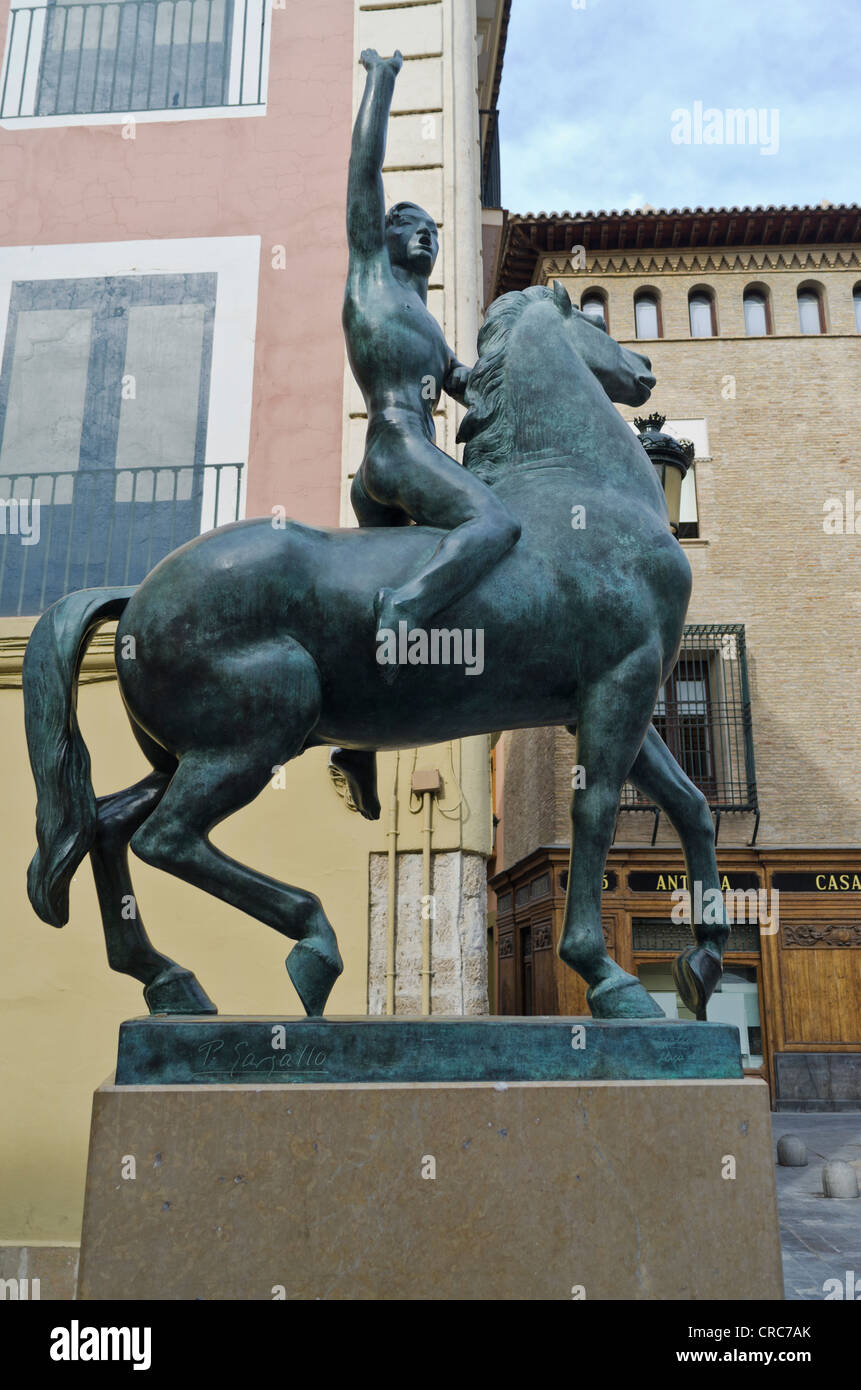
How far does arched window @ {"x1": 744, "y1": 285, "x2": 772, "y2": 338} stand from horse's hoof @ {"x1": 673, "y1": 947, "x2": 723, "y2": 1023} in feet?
67.5

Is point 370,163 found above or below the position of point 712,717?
below

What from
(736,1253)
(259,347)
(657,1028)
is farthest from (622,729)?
(259,347)

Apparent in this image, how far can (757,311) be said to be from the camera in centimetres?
2103

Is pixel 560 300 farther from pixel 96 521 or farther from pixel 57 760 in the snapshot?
pixel 96 521

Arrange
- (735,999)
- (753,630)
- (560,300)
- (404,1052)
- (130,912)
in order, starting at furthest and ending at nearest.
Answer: (753,630), (735,999), (560,300), (130,912), (404,1052)

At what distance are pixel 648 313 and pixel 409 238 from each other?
19.9 m

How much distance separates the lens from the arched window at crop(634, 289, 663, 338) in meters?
21.0

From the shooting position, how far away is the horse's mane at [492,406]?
8.86 ft

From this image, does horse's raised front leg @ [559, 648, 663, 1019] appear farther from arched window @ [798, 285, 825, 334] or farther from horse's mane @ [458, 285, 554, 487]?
arched window @ [798, 285, 825, 334]

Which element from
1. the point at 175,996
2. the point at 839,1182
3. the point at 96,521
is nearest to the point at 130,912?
the point at 175,996

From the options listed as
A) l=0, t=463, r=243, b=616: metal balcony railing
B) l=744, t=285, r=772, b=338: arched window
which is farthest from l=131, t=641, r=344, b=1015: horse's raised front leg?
l=744, t=285, r=772, b=338: arched window

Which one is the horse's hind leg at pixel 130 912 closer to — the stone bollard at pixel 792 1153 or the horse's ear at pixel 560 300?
the horse's ear at pixel 560 300

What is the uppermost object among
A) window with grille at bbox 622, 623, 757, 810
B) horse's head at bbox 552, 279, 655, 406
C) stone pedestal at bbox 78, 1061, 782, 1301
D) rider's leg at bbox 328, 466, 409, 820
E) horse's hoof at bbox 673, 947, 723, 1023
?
window with grille at bbox 622, 623, 757, 810
